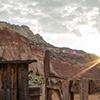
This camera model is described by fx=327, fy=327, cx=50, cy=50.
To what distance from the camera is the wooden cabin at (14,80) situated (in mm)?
10633

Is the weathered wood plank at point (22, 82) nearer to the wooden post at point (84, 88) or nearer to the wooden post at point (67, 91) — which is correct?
the wooden post at point (67, 91)

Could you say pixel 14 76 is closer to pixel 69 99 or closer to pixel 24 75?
pixel 24 75

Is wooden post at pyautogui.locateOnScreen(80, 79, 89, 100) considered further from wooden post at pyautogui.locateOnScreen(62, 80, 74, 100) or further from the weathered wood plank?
the weathered wood plank

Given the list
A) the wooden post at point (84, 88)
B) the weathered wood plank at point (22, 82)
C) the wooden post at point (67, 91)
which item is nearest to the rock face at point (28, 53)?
the weathered wood plank at point (22, 82)

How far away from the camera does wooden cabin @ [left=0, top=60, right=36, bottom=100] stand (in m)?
10.6

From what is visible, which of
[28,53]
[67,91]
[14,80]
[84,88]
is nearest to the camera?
[84,88]

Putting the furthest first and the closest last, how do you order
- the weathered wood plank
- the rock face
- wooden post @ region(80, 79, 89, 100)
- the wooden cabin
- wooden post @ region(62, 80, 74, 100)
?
the rock face, the weathered wood plank, the wooden cabin, wooden post @ region(62, 80, 74, 100), wooden post @ region(80, 79, 89, 100)

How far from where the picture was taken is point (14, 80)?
10.8 metres

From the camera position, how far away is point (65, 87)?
686 centimetres

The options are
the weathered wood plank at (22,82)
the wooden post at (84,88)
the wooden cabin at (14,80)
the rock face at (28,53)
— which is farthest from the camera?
the rock face at (28,53)

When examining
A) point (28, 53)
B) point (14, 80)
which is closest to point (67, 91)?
point (14, 80)

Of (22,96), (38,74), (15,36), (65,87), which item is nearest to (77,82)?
(65,87)

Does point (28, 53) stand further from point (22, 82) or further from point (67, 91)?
point (67, 91)

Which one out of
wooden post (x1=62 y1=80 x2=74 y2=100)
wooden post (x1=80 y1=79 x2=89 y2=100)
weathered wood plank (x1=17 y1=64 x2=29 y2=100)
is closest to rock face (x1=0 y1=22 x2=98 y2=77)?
weathered wood plank (x1=17 y1=64 x2=29 y2=100)
